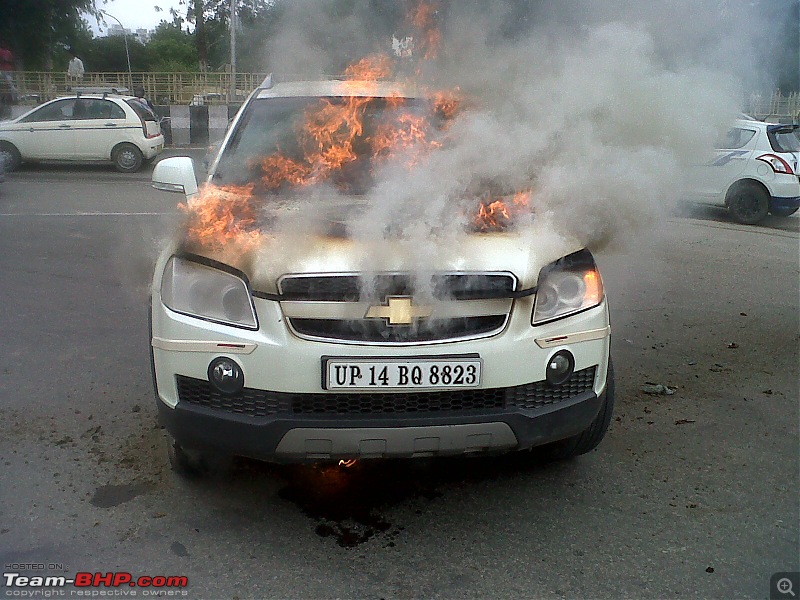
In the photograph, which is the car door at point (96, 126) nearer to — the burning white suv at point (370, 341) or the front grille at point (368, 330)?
the burning white suv at point (370, 341)

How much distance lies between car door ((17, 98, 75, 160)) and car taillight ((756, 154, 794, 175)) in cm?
1225

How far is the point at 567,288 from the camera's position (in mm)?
3133

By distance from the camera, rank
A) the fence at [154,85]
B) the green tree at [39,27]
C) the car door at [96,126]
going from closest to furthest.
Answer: the car door at [96,126], the green tree at [39,27], the fence at [154,85]

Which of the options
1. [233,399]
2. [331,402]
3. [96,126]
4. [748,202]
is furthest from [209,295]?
[96,126]

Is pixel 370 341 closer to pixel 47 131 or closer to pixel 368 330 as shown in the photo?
pixel 368 330

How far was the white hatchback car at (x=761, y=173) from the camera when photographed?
11367 mm

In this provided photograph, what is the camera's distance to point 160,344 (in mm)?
3023

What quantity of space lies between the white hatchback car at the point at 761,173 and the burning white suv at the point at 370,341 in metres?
9.05

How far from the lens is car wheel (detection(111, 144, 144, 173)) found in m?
15.4

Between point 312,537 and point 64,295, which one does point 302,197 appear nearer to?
point 312,537

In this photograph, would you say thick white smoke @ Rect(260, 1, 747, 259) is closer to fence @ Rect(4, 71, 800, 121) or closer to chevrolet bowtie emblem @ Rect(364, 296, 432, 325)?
chevrolet bowtie emblem @ Rect(364, 296, 432, 325)

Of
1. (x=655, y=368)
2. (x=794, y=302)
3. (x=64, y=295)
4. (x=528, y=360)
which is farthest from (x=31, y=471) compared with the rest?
(x=794, y=302)

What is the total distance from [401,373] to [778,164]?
10401 mm

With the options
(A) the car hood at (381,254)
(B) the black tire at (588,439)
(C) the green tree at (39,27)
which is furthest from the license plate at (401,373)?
(C) the green tree at (39,27)
